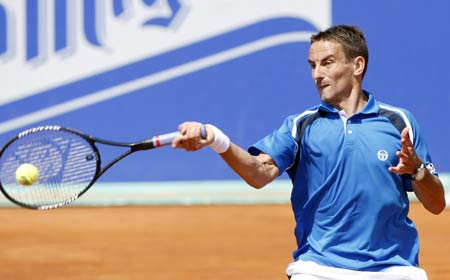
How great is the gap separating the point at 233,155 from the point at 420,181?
79 centimetres

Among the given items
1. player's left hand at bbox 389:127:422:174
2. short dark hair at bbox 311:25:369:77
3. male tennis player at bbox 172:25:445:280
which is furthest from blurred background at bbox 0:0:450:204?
player's left hand at bbox 389:127:422:174

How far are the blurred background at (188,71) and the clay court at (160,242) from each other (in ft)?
1.56

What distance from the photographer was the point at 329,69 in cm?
432

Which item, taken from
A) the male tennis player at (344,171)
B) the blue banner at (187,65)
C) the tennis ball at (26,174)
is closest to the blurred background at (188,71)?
the blue banner at (187,65)

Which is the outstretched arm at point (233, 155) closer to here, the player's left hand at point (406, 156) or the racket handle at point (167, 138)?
the racket handle at point (167, 138)

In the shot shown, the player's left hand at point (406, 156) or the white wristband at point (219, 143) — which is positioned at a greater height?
the white wristband at point (219, 143)

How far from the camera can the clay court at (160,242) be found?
7.73 meters

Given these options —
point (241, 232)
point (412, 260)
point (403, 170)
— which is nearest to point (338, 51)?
point (403, 170)

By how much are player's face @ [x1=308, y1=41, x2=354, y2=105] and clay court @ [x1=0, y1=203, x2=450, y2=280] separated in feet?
11.0

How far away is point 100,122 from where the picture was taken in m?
10.8

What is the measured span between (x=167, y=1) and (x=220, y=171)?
196 centimetres

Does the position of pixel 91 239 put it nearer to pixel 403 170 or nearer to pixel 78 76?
pixel 78 76

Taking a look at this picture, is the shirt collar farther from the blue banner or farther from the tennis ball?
the blue banner

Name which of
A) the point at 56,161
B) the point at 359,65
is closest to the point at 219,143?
the point at 359,65
